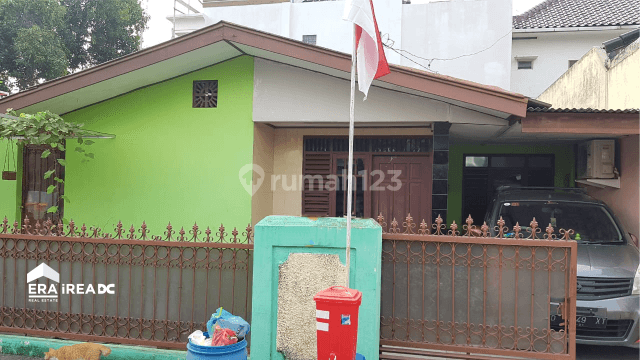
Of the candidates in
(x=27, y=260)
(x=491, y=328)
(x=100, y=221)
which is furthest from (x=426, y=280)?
(x=100, y=221)

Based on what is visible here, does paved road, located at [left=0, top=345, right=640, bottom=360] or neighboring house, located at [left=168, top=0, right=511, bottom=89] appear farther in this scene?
neighboring house, located at [left=168, top=0, right=511, bottom=89]

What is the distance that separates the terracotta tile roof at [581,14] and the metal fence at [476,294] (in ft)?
56.6

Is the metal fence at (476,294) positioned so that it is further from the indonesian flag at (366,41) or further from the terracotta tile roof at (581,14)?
the terracotta tile roof at (581,14)

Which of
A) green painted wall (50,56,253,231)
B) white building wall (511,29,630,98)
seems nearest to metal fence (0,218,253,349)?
green painted wall (50,56,253,231)

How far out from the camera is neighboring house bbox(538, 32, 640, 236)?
7.40 metres

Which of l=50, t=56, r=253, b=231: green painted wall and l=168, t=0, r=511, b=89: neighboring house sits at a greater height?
l=168, t=0, r=511, b=89: neighboring house

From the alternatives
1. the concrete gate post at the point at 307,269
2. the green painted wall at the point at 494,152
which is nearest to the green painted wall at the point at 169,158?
the concrete gate post at the point at 307,269

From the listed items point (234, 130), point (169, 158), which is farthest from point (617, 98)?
point (169, 158)

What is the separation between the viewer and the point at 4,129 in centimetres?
A: 669

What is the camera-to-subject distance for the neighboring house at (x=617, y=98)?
740 cm

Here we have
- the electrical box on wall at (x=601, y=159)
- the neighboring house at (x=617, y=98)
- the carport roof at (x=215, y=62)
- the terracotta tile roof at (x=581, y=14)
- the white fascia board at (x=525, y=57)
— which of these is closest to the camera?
the carport roof at (x=215, y=62)

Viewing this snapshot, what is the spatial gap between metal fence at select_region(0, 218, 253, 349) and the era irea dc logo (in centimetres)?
1

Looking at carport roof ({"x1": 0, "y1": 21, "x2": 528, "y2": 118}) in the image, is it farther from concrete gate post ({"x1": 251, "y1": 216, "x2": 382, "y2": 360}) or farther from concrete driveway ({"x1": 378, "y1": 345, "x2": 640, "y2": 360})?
concrete driveway ({"x1": 378, "y1": 345, "x2": 640, "y2": 360})

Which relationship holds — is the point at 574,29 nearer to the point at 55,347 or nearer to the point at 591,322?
the point at 591,322
